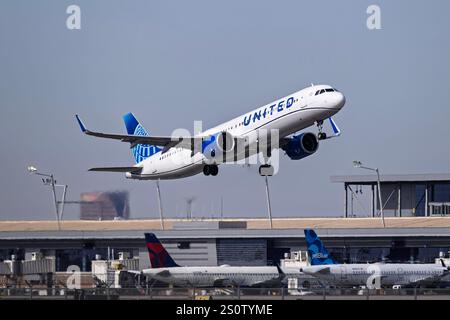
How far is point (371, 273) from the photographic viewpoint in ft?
305

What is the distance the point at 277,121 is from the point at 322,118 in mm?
3205

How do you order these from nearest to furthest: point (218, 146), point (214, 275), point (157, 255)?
point (218, 146), point (214, 275), point (157, 255)

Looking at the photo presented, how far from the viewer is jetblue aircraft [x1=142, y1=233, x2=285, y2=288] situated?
3664 inches

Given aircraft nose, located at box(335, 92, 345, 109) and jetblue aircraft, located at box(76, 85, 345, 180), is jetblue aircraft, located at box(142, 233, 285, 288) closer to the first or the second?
jetblue aircraft, located at box(76, 85, 345, 180)

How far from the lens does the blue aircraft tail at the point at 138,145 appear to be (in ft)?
333

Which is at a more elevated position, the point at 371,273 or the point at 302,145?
the point at 302,145

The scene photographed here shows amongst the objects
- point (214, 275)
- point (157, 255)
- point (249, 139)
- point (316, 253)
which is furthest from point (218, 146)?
point (316, 253)

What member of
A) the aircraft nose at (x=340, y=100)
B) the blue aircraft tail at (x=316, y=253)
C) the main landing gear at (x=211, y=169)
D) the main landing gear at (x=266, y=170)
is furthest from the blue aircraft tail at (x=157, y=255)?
the aircraft nose at (x=340, y=100)

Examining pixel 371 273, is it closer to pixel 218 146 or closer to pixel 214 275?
pixel 214 275

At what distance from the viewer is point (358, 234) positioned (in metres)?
127

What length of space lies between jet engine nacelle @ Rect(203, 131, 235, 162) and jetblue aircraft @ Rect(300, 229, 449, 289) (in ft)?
45.8

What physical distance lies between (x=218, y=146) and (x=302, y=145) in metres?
6.90

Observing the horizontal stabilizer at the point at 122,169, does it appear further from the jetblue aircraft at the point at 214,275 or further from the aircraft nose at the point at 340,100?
the aircraft nose at the point at 340,100
